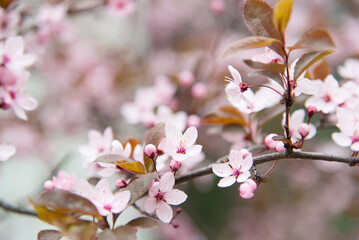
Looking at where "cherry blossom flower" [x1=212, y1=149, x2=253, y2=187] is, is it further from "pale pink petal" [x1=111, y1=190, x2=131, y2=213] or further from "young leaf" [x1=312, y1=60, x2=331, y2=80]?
"young leaf" [x1=312, y1=60, x2=331, y2=80]

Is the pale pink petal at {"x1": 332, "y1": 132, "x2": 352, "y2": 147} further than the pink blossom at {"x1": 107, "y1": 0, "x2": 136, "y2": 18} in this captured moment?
No

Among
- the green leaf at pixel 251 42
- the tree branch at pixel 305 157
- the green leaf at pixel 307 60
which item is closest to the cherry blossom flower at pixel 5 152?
the tree branch at pixel 305 157

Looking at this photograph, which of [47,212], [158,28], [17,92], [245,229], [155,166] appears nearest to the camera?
[47,212]

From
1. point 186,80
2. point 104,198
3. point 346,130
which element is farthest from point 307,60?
point 186,80

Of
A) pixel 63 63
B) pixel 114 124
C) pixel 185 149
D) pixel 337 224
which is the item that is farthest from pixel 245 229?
pixel 185 149

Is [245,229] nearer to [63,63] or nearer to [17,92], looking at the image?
[63,63]

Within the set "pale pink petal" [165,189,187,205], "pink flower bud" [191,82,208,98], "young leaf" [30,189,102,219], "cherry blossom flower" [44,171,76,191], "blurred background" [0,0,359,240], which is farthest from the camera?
"blurred background" [0,0,359,240]

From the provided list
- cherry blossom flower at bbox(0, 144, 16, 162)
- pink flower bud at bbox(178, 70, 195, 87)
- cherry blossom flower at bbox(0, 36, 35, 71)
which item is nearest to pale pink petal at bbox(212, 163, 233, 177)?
cherry blossom flower at bbox(0, 144, 16, 162)

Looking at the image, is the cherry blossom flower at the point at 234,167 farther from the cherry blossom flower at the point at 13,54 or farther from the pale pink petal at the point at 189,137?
the cherry blossom flower at the point at 13,54
